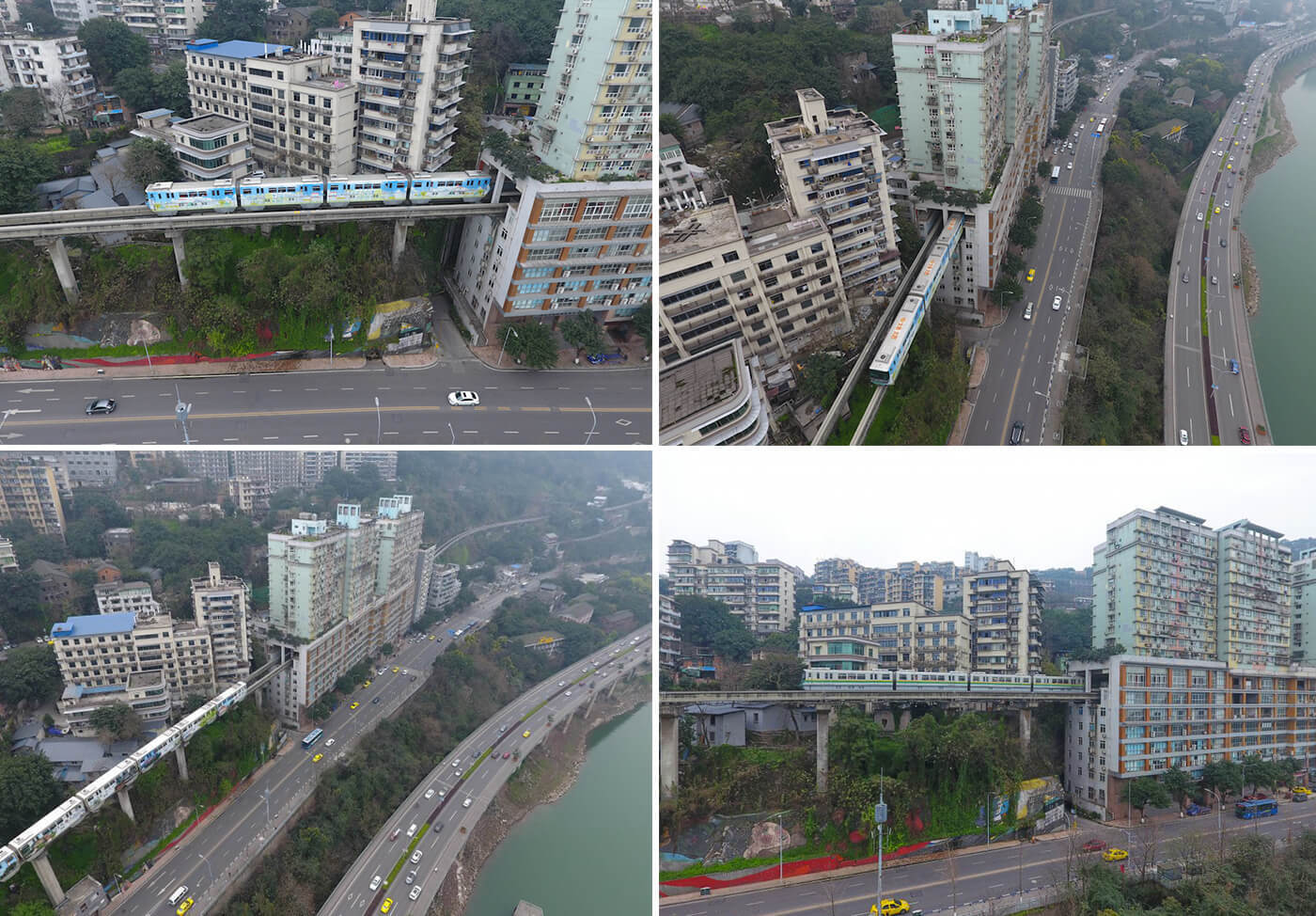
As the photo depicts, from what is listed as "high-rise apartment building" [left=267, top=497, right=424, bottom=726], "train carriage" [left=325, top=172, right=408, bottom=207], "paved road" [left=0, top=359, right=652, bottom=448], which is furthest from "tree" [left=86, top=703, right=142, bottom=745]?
"train carriage" [left=325, top=172, right=408, bottom=207]

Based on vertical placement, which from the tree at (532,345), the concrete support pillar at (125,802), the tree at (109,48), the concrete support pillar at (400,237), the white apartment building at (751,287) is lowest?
the concrete support pillar at (125,802)

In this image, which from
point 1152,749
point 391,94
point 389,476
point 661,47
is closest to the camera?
point 1152,749

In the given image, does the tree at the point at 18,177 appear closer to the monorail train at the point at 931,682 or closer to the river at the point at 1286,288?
the monorail train at the point at 931,682

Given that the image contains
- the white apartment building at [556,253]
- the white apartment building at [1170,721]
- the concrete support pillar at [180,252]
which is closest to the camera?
the concrete support pillar at [180,252]

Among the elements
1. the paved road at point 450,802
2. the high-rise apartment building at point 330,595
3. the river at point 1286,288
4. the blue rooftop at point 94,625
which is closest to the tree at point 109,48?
the high-rise apartment building at point 330,595

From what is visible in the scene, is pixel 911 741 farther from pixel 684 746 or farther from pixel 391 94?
pixel 391 94

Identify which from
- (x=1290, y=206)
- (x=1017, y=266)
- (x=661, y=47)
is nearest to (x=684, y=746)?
(x=1017, y=266)
